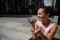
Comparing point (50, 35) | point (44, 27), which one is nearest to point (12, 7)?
point (44, 27)

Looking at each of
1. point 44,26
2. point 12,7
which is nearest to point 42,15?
point 44,26

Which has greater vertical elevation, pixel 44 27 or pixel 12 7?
pixel 44 27

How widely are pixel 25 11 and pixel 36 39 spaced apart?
9287 millimetres

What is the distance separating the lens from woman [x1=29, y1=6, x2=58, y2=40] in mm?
2004

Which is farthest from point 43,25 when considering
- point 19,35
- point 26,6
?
point 26,6

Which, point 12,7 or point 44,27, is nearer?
point 44,27

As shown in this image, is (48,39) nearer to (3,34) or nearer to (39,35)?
(39,35)

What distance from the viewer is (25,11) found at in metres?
11.3

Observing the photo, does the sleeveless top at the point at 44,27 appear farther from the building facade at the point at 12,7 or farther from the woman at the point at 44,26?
the building facade at the point at 12,7

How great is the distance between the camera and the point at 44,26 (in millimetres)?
2105

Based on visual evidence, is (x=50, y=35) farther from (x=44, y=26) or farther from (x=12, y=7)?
(x=12, y=7)

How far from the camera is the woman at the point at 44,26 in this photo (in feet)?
6.57

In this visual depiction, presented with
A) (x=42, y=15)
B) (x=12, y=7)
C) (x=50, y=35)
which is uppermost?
(x=42, y=15)

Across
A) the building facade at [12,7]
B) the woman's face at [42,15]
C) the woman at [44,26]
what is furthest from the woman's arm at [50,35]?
the building facade at [12,7]
